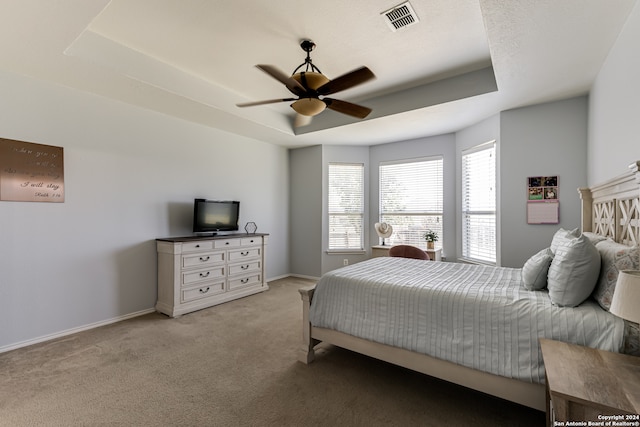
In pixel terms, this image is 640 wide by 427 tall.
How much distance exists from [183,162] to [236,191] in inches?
39.4

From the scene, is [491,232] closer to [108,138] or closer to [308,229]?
[308,229]

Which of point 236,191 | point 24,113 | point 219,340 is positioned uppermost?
point 24,113

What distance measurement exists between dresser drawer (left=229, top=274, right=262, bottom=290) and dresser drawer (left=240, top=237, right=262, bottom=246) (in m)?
0.52

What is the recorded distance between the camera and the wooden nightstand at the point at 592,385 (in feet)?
3.43

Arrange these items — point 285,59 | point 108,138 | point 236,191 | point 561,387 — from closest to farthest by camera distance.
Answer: point 561,387
point 285,59
point 108,138
point 236,191

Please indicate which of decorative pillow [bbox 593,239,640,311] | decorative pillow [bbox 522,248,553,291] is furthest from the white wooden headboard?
decorative pillow [bbox 522,248,553,291]

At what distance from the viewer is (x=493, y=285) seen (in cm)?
216

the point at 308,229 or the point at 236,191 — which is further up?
the point at 236,191

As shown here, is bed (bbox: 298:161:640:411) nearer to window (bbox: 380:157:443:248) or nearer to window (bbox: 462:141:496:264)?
window (bbox: 462:141:496:264)

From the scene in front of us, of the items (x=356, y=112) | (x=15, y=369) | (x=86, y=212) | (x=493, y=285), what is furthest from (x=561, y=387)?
(x=86, y=212)

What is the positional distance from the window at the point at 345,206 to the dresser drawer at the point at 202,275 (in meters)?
2.23

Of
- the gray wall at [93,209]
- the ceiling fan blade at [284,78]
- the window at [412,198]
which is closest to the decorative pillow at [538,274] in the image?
the ceiling fan blade at [284,78]

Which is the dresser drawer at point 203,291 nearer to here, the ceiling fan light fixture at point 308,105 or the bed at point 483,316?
the bed at point 483,316

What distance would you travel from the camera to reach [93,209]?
10.8ft
